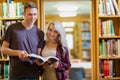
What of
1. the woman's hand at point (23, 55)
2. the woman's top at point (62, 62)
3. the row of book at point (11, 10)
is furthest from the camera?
the row of book at point (11, 10)

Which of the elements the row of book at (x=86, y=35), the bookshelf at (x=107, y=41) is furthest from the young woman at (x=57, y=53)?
the row of book at (x=86, y=35)

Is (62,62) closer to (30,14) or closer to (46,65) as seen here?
(46,65)

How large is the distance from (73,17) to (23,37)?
323 centimetres

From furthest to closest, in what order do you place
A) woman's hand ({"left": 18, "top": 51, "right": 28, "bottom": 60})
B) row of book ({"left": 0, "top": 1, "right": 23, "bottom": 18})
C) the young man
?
row of book ({"left": 0, "top": 1, "right": 23, "bottom": 18}) → the young man → woman's hand ({"left": 18, "top": 51, "right": 28, "bottom": 60})

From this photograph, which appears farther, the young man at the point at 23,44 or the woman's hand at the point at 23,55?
the young man at the point at 23,44

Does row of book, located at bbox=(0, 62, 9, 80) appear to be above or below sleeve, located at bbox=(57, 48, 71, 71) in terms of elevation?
below

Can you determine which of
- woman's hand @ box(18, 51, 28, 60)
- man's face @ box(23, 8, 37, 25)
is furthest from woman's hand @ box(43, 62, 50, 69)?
man's face @ box(23, 8, 37, 25)

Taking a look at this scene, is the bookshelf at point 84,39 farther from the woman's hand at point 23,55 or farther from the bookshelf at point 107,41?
the woman's hand at point 23,55

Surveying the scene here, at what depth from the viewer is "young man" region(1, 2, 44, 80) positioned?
223cm

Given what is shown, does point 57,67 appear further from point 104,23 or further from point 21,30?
point 104,23

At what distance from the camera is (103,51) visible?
134 inches

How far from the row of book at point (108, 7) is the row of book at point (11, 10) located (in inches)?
45.4

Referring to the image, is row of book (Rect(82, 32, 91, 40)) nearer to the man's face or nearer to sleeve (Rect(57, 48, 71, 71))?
sleeve (Rect(57, 48, 71, 71))

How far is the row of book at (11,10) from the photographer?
332 centimetres
